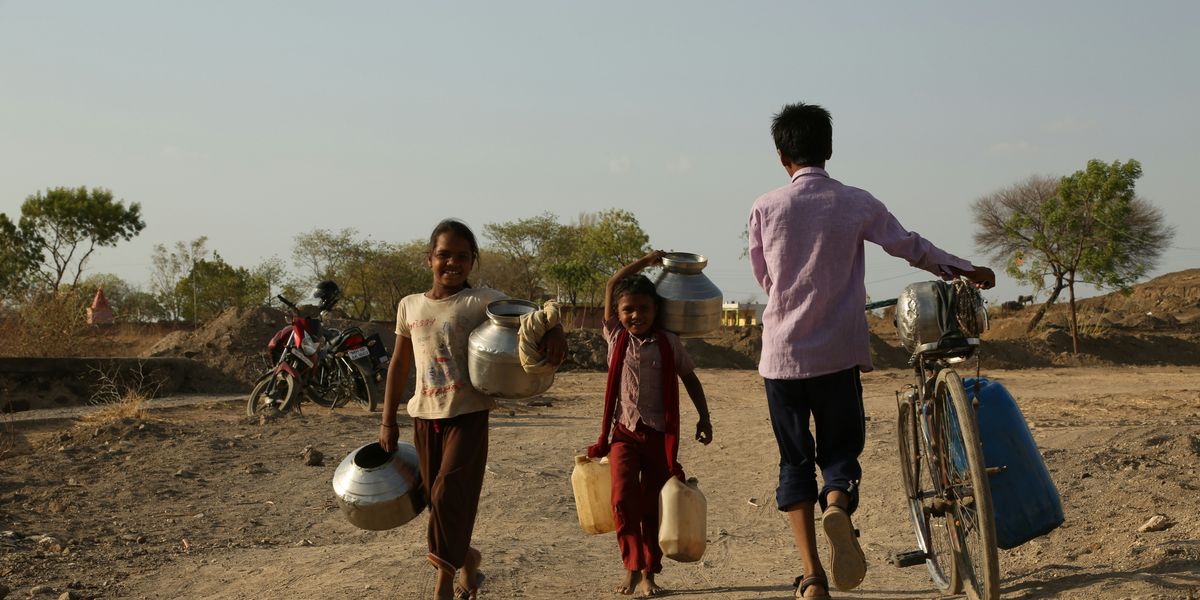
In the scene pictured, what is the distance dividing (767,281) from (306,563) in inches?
98.0

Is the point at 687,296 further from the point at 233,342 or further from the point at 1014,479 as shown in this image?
the point at 233,342

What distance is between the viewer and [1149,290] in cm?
4284

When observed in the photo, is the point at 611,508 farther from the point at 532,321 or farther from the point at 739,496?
the point at 739,496

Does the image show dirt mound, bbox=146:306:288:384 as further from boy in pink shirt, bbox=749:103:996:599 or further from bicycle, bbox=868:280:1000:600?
bicycle, bbox=868:280:1000:600

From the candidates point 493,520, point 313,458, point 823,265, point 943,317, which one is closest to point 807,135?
point 823,265

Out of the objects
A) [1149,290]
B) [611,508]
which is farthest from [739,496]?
[1149,290]

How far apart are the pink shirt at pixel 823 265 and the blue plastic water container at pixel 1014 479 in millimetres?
420

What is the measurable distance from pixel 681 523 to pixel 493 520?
266cm

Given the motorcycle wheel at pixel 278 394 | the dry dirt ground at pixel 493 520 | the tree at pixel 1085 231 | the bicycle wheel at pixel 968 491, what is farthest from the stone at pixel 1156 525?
the tree at pixel 1085 231

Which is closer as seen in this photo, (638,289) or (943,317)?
(943,317)

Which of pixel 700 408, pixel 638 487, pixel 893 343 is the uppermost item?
pixel 893 343

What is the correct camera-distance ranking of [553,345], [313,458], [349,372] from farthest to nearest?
[349,372] → [313,458] → [553,345]

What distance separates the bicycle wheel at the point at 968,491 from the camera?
121 inches

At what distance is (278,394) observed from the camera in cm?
1132
